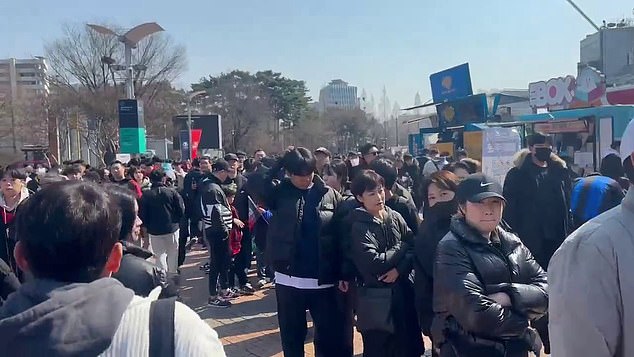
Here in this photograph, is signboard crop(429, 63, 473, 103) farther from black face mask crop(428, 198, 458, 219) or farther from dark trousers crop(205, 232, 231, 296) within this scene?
black face mask crop(428, 198, 458, 219)

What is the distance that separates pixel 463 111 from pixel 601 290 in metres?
24.9

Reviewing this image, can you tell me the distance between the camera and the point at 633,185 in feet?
5.98

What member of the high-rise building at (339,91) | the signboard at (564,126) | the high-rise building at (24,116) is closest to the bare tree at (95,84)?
the high-rise building at (24,116)

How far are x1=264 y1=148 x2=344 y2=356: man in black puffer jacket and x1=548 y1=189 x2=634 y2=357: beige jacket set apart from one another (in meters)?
2.70

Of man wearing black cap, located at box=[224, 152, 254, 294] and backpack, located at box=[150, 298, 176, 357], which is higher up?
backpack, located at box=[150, 298, 176, 357]

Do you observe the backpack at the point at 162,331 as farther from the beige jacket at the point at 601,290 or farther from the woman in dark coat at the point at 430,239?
the woman in dark coat at the point at 430,239

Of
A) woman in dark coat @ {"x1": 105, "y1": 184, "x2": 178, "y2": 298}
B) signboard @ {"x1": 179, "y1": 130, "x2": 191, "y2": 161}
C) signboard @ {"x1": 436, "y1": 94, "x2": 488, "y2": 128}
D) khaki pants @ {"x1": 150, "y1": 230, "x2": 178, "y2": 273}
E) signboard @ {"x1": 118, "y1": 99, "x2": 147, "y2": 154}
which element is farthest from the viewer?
signboard @ {"x1": 179, "y1": 130, "x2": 191, "y2": 161}

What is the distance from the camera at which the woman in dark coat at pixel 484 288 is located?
289 centimetres

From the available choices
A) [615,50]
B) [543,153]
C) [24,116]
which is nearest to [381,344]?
[543,153]

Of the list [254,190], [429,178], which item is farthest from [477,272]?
[254,190]

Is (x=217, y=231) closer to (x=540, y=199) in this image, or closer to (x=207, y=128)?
(x=540, y=199)

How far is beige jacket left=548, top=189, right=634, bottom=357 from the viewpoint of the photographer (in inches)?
69.3

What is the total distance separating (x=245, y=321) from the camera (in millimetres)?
6785

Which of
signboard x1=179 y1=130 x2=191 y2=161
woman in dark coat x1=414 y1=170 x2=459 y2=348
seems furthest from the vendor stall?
signboard x1=179 y1=130 x2=191 y2=161
